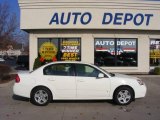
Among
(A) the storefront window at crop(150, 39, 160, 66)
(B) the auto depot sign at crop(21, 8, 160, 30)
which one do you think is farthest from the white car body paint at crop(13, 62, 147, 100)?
(A) the storefront window at crop(150, 39, 160, 66)

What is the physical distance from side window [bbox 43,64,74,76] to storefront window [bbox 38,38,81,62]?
11.1 meters

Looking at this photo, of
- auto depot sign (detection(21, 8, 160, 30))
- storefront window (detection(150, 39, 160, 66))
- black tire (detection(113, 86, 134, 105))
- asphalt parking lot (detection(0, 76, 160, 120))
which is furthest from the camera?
storefront window (detection(150, 39, 160, 66))

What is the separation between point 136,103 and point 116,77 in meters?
1.20

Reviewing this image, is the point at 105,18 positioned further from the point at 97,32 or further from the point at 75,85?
the point at 75,85

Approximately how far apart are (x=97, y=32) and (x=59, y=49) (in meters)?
2.64

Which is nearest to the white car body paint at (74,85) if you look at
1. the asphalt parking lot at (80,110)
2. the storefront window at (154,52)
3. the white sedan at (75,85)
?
the white sedan at (75,85)

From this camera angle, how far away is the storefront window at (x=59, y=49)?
24.0 meters

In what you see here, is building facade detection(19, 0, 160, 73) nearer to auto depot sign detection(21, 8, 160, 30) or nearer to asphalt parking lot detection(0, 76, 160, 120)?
auto depot sign detection(21, 8, 160, 30)

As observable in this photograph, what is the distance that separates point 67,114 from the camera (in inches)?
437

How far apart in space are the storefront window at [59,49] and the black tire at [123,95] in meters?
11.6

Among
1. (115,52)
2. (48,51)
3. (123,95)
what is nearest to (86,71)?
(123,95)

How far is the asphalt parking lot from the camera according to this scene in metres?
10.7

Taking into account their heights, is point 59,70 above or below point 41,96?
above

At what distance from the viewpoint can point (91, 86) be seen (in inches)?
493
